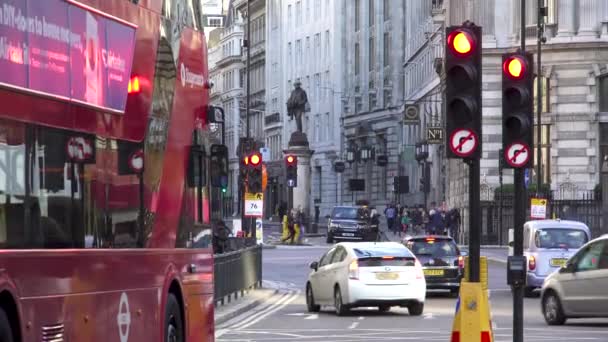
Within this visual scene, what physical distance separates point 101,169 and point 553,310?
662 inches

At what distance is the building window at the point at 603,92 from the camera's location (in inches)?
3009

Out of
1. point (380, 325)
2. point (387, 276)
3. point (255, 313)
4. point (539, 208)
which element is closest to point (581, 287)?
point (380, 325)

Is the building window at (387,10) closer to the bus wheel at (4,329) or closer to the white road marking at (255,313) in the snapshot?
the white road marking at (255,313)

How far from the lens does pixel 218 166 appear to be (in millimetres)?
18781

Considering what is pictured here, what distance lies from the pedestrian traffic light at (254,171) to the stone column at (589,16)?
110 ft

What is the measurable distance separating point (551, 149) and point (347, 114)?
49012mm

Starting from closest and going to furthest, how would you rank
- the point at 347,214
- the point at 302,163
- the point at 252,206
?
the point at 252,206
the point at 347,214
the point at 302,163


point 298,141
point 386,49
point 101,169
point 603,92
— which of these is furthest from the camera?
point 386,49

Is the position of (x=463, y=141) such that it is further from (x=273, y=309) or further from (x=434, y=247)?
(x=434, y=247)

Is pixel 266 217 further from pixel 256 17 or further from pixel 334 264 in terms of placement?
pixel 334 264

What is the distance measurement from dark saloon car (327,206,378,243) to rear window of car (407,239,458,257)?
3770 centimetres

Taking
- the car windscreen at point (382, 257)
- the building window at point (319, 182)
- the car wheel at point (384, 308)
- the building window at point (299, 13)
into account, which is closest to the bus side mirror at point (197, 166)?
the car windscreen at point (382, 257)

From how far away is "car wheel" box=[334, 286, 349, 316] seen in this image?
107 ft

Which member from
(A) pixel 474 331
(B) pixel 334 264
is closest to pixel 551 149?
(B) pixel 334 264
